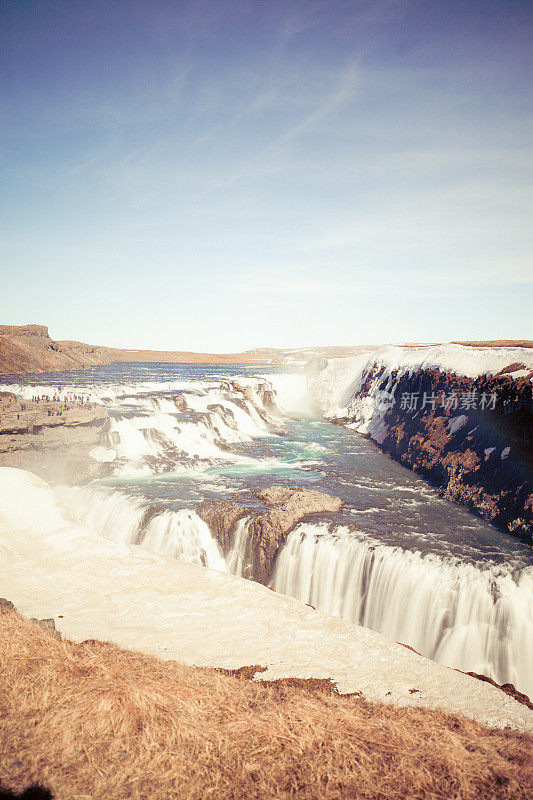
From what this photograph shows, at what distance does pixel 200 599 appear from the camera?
31.4 feet

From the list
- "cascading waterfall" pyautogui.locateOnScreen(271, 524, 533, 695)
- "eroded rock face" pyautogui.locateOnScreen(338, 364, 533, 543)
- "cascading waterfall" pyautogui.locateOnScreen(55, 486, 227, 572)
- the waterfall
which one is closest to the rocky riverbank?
"cascading waterfall" pyautogui.locateOnScreen(55, 486, 227, 572)

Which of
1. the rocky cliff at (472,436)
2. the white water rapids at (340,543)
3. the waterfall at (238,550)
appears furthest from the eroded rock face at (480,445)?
the waterfall at (238,550)

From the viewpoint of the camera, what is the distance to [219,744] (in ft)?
13.2

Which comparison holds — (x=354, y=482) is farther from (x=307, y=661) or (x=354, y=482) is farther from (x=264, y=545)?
(x=307, y=661)

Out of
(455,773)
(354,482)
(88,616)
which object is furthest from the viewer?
(354,482)

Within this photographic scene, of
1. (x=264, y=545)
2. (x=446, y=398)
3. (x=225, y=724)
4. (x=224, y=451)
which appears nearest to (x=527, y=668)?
(x=264, y=545)

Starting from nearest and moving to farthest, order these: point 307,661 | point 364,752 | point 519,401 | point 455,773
A: point 455,773 → point 364,752 → point 307,661 → point 519,401

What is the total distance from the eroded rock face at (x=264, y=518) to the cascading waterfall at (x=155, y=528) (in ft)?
1.36

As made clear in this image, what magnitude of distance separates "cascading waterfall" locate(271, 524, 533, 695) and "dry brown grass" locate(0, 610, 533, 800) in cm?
504

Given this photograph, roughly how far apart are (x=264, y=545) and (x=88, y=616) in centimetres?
595

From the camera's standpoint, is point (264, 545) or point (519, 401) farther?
point (519, 401)

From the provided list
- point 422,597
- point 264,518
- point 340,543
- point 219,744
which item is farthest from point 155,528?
point 219,744

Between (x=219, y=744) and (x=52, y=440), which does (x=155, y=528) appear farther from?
(x=219, y=744)

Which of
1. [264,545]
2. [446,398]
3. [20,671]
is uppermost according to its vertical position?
[446,398]
